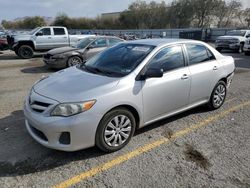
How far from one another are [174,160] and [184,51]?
2056 millimetres

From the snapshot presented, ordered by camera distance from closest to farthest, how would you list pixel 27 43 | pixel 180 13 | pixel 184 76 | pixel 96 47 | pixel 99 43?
→ pixel 184 76 → pixel 96 47 → pixel 99 43 → pixel 27 43 → pixel 180 13

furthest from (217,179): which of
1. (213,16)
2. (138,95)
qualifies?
(213,16)

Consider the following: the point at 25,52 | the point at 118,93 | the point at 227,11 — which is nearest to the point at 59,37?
the point at 25,52

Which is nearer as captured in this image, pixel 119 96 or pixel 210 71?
pixel 119 96

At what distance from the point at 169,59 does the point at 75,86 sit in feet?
5.61

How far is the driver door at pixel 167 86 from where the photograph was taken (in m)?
3.75

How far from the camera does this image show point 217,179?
115 inches

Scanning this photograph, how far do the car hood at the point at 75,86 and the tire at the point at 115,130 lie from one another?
0.36 meters

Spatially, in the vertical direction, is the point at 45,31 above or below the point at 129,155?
above

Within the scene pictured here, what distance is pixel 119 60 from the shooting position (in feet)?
13.6

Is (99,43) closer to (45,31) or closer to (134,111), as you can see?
(45,31)

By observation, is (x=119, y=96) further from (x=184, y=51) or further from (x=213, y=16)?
(x=213, y=16)

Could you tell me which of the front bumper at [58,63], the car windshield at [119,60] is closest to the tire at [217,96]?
the car windshield at [119,60]

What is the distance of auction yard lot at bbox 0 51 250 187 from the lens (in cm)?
290
